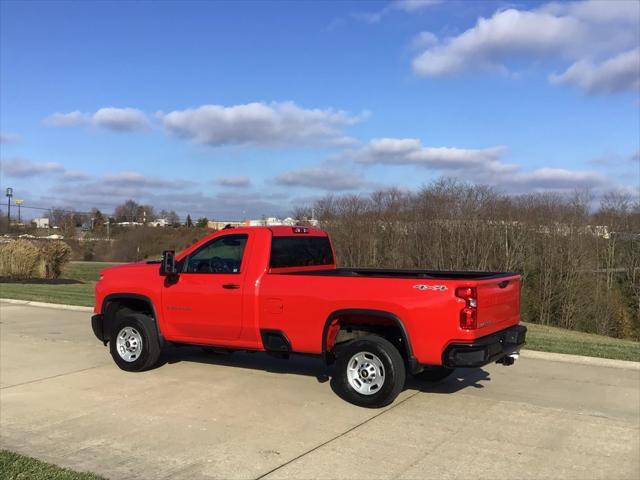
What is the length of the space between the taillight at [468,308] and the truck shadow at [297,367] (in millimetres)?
1622

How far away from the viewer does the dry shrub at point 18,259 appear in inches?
968

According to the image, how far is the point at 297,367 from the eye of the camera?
807 cm

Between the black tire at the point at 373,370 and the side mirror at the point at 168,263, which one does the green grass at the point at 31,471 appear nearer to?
the black tire at the point at 373,370

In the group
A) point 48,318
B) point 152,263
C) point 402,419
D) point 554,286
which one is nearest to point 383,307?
point 402,419

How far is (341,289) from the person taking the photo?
6.15 m

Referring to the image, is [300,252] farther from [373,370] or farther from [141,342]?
[141,342]

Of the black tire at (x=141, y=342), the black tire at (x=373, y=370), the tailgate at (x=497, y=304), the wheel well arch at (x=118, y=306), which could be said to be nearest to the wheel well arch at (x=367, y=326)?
the black tire at (x=373, y=370)

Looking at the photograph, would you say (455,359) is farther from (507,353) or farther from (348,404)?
(348,404)

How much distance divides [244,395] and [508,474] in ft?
10.4

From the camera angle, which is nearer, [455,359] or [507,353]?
[455,359]

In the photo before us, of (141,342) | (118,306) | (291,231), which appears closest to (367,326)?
(291,231)

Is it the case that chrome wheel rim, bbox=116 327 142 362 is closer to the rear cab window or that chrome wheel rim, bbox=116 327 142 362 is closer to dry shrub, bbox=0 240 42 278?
the rear cab window

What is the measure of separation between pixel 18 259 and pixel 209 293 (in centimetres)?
2097

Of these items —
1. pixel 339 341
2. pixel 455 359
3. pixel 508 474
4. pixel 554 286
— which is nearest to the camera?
pixel 508 474
